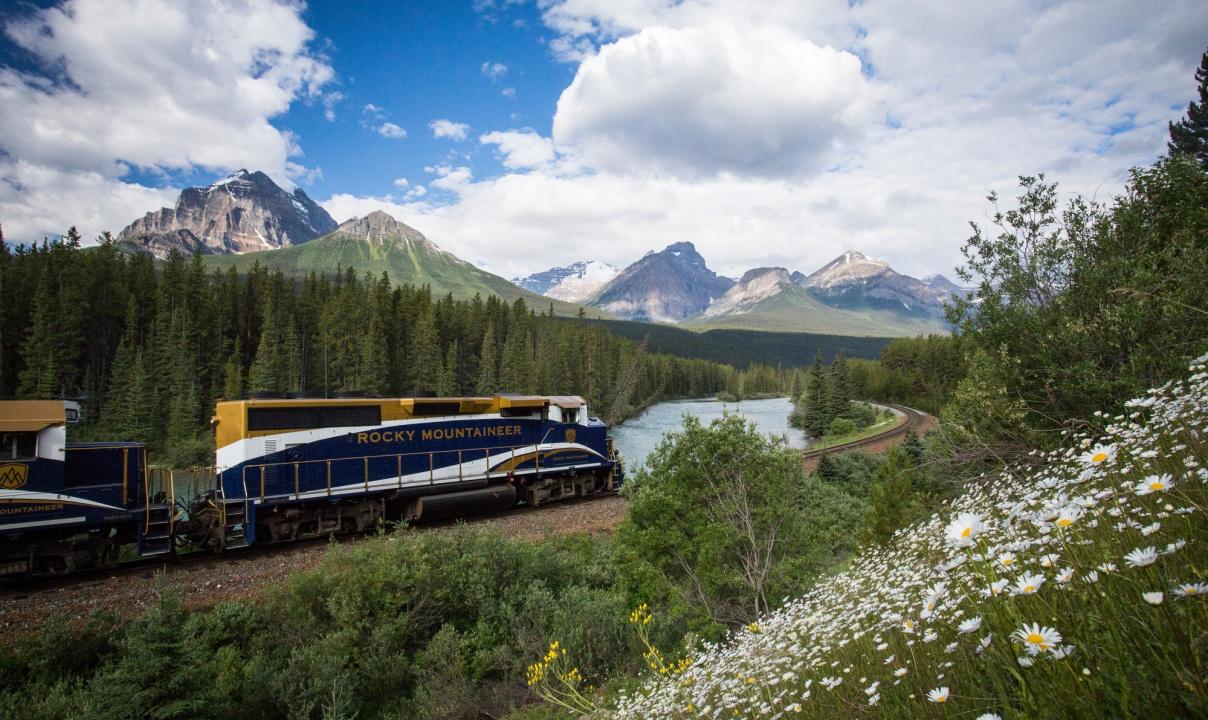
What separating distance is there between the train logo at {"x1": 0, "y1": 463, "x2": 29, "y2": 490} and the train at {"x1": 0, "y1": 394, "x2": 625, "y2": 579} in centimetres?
2

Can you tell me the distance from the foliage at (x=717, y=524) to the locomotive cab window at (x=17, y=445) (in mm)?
14280

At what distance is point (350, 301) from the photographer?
65062 millimetres

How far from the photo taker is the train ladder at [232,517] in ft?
51.4

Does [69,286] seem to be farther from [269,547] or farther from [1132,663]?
[1132,663]

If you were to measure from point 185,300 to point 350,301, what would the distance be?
15.6m

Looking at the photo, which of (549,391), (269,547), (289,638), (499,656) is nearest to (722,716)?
(499,656)

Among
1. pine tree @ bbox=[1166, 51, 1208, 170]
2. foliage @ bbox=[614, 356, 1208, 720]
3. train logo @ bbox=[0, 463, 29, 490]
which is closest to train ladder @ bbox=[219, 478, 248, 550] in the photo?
train logo @ bbox=[0, 463, 29, 490]

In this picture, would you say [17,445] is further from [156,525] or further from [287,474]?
[287,474]

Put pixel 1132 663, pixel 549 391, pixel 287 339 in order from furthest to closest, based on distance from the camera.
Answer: pixel 549 391 → pixel 287 339 → pixel 1132 663

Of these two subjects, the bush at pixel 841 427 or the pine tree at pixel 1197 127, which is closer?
the pine tree at pixel 1197 127

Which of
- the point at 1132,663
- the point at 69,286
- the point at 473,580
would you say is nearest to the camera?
the point at 1132,663

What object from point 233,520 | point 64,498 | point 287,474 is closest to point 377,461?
point 287,474

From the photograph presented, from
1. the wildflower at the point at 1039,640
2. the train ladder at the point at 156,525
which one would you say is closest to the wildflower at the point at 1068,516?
the wildflower at the point at 1039,640

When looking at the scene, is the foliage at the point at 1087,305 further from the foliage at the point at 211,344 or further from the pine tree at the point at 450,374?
the pine tree at the point at 450,374
